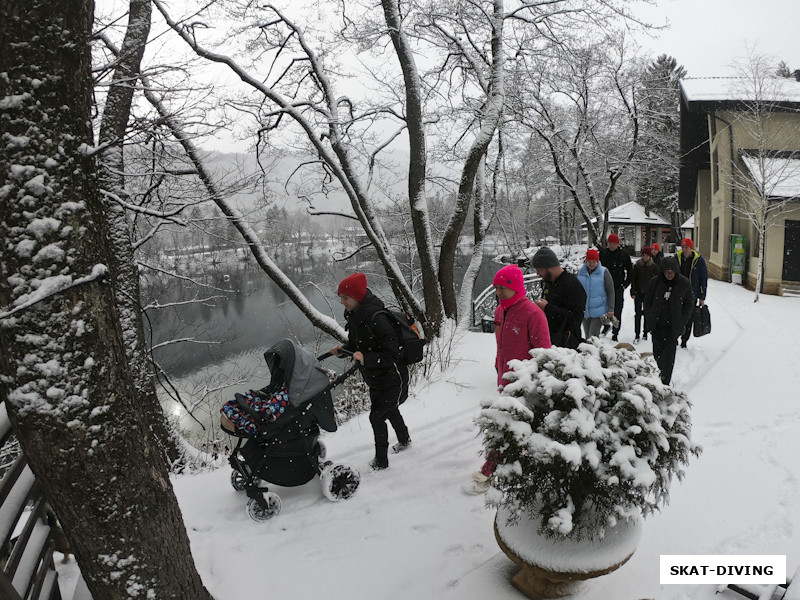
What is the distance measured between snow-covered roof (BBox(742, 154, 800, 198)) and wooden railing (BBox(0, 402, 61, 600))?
17241 mm

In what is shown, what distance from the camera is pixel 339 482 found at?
3.74 meters

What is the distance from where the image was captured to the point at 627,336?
8.65 meters

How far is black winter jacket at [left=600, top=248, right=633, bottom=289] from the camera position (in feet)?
26.9

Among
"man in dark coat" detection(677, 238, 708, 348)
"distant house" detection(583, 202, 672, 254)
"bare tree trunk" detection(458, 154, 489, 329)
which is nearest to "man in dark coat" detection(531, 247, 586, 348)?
"man in dark coat" detection(677, 238, 708, 348)

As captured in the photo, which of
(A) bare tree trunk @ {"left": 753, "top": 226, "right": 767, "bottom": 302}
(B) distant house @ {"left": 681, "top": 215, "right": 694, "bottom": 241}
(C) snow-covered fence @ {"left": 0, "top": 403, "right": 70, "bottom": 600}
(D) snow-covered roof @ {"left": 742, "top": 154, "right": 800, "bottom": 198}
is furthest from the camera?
(B) distant house @ {"left": 681, "top": 215, "right": 694, "bottom": 241}

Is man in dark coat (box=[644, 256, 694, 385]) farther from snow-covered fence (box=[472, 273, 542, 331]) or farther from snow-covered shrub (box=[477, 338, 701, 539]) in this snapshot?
snow-covered fence (box=[472, 273, 542, 331])

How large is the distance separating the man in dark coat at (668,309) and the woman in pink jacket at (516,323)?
9.00ft

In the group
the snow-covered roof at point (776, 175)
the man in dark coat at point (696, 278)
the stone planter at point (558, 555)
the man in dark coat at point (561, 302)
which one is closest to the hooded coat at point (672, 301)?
the man in dark coat at point (561, 302)

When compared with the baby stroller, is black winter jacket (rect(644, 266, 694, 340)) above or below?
above

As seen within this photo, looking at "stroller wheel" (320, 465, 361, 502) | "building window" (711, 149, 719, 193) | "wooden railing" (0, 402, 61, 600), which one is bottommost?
"stroller wheel" (320, 465, 361, 502)

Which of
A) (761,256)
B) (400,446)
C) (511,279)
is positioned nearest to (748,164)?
(761,256)

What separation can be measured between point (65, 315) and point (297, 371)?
186cm

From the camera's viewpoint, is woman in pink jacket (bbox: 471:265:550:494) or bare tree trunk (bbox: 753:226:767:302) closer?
woman in pink jacket (bbox: 471:265:550:494)

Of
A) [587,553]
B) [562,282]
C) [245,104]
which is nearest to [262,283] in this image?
[245,104]
